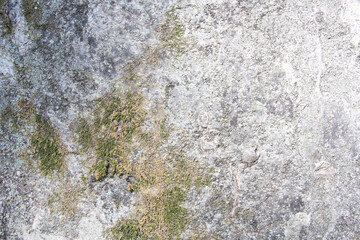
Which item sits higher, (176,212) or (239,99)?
(239,99)

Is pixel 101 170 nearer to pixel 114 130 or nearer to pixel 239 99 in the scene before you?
pixel 114 130

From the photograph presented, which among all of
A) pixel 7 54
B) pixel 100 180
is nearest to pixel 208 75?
pixel 100 180

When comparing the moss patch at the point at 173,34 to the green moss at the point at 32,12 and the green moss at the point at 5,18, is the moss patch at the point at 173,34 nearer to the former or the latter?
the green moss at the point at 32,12

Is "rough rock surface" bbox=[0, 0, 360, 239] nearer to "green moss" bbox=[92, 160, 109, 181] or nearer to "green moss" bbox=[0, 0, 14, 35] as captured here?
"green moss" bbox=[92, 160, 109, 181]

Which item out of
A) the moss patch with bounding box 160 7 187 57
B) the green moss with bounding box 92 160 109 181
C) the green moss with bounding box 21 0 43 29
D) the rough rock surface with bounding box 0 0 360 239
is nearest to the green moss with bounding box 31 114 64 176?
the rough rock surface with bounding box 0 0 360 239

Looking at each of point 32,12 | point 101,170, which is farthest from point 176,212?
point 32,12

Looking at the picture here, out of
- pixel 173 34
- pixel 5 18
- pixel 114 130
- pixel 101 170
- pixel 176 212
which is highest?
pixel 5 18

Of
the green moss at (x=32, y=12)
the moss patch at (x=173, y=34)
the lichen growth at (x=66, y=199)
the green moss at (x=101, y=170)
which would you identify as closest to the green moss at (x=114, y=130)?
the green moss at (x=101, y=170)
